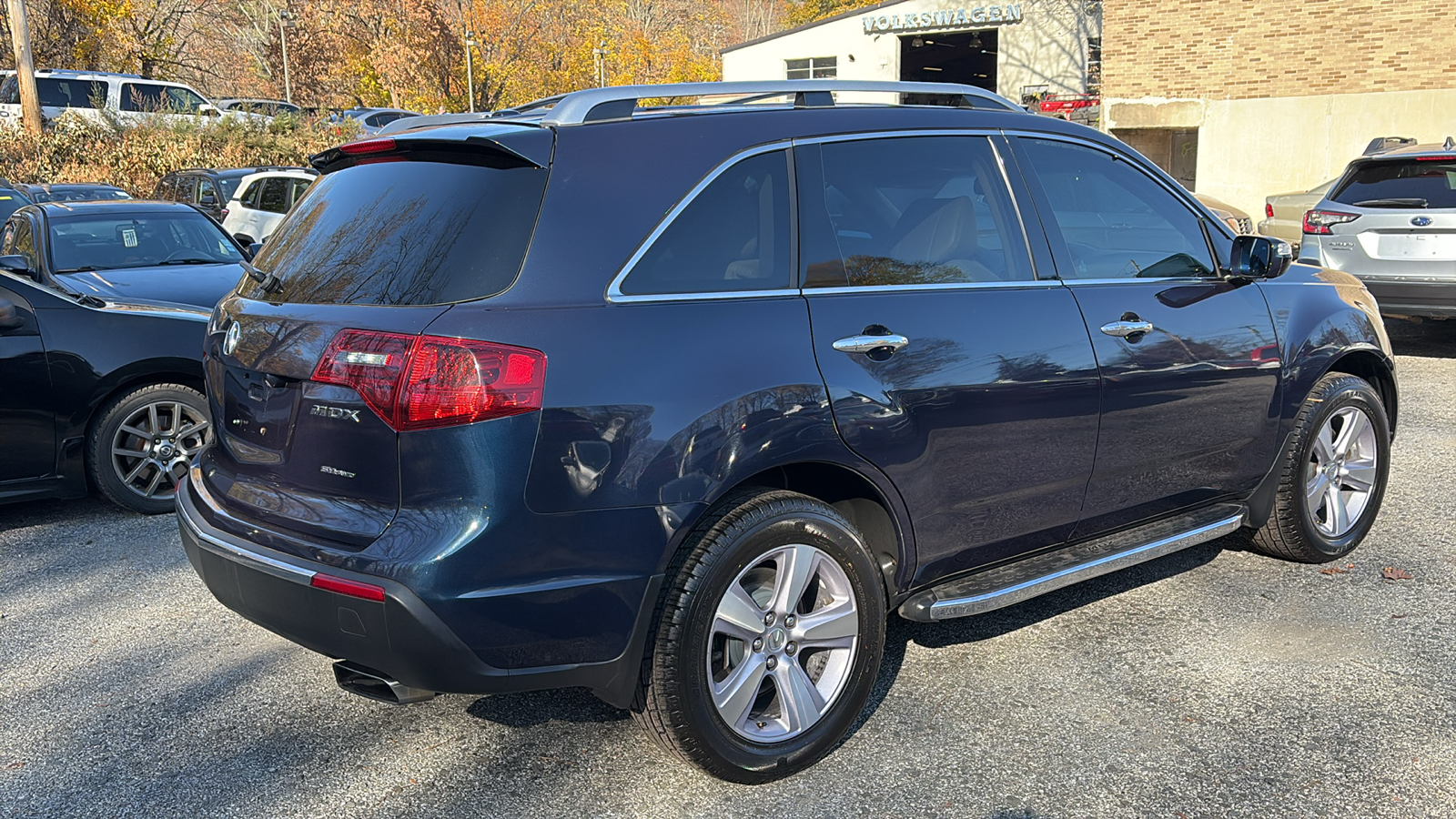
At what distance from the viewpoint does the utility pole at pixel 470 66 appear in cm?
4044

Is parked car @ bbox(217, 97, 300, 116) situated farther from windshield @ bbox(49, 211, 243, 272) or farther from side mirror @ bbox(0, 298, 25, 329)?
side mirror @ bbox(0, 298, 25, 329)

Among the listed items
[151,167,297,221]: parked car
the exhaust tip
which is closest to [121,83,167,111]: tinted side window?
[151,167,297,221]: parked car

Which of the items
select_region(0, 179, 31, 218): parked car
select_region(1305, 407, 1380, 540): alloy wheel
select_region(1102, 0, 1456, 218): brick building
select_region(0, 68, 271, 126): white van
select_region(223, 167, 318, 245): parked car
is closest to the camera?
select_region(1305, 407, 1380, 540): alloy wheel

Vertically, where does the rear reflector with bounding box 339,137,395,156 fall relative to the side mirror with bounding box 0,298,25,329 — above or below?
above

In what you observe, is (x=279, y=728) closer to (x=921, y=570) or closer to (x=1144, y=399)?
(x=921, y=570)

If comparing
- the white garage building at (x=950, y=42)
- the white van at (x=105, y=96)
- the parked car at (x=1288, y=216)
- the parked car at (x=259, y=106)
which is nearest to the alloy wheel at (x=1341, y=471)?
the parked car at (x=1288, y=216)

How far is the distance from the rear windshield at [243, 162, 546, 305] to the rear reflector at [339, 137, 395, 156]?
0.05 metres

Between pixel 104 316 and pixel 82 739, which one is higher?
pixel 104 316

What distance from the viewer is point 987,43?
44.9 m

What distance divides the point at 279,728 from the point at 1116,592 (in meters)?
3.19

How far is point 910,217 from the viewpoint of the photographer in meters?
3.65

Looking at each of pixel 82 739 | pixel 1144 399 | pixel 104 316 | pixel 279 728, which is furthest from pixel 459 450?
pixel 104 316

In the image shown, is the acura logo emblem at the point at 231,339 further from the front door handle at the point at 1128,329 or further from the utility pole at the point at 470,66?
the utility pole at the point at 470,66

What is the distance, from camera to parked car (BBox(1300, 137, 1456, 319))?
363 inches
